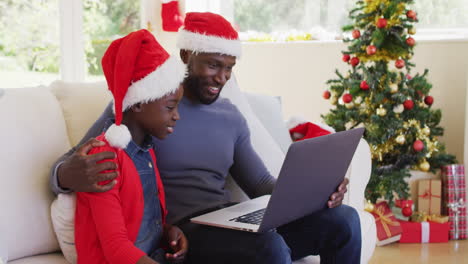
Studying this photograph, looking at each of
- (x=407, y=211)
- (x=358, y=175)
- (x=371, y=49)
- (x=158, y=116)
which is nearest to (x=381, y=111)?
(x=371, y=49)

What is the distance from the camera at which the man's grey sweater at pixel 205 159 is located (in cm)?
179

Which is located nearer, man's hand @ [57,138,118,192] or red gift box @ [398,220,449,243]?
man's hand @ [57,138,118,192]

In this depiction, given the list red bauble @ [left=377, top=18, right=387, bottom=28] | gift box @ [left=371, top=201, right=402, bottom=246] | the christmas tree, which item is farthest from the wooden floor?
red bauble @ [left=377, top=18, right=387, bottom=28]

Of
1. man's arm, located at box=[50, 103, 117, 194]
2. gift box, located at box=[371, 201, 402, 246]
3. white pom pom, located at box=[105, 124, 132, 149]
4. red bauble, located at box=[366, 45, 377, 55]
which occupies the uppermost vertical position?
red bauble, located at box=[366, 45, 377, 55]

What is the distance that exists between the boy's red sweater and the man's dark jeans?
0.20 meters

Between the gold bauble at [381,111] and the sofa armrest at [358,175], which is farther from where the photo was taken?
the gold bauble at [381,111]

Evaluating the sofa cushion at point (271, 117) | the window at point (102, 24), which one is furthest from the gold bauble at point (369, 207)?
the window at point (102, 24)

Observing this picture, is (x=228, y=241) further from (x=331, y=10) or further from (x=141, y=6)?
(x=141, y=6)

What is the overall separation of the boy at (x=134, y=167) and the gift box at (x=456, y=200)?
248 centimetres

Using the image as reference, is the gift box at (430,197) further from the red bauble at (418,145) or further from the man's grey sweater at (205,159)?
the man's grey sweater at (205,159)

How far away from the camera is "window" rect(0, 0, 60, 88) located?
4301 mm

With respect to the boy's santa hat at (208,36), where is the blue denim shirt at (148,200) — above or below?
below

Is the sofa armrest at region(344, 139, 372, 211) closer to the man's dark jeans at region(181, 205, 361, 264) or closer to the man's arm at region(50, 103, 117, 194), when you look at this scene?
the man's dark jeans at region(181, 205, 361, 264)

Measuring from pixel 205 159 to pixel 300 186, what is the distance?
0.43m
